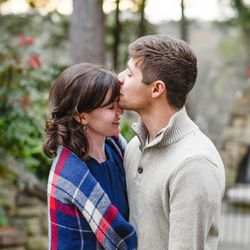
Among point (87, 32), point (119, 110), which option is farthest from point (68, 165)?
point (87, 32)

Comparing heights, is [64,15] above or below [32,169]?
above

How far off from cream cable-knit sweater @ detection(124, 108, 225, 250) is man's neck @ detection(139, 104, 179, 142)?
0.04m

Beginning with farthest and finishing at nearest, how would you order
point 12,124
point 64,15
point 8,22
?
point 8,22 → point 64,15 → point 12,124

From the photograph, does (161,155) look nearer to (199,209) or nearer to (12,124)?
(199,209)

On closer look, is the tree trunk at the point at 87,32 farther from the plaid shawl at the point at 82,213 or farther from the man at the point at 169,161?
the plaid shawl at the point at 82,213

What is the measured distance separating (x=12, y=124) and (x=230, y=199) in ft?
20.8

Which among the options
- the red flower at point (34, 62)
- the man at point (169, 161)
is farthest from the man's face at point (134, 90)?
the red flower at point (34, 62)

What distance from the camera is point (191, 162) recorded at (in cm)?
201

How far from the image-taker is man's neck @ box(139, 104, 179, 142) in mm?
2193

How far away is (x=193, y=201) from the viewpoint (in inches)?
77.2

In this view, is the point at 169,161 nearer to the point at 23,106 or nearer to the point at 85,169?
the point at 85,169

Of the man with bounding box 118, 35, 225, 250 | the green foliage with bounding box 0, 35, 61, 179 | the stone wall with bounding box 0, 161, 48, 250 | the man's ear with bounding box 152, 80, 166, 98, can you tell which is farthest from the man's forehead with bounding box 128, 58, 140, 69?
the stone wall with bounding box 0, 161, 48, 250

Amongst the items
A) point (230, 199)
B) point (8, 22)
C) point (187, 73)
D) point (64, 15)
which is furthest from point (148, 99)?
point (230, 199)

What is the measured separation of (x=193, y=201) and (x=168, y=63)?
488 millimetres
